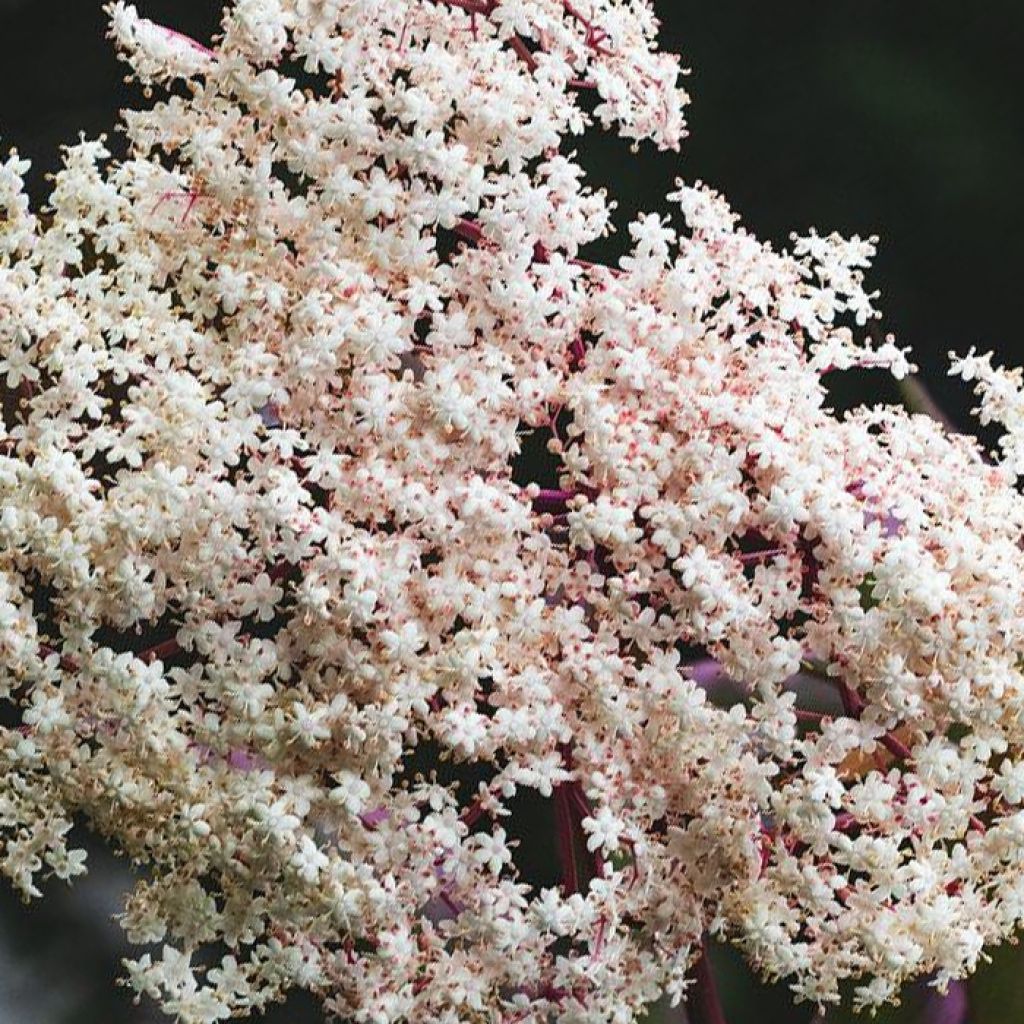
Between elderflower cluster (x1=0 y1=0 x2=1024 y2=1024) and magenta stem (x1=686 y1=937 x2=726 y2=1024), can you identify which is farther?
magenta stem (x1=686 y1=937 x2=726 y2=1024)

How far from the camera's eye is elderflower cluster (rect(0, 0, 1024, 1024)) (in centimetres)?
87

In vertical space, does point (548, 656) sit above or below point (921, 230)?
below

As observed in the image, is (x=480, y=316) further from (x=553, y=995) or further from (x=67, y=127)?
(x=67, y=127)

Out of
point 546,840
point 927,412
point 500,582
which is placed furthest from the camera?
point 546,840

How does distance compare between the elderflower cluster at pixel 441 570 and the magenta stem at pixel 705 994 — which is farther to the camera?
the magenta stem at pixel 705 994

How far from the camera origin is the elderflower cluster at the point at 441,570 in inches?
34.1

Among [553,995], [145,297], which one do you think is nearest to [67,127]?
[145,297]

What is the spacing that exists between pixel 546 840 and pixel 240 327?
0.67 meters

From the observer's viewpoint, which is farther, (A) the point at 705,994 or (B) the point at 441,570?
(A) the point at 705,994

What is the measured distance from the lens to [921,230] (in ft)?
5.03

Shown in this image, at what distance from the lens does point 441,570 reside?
0.88 metres

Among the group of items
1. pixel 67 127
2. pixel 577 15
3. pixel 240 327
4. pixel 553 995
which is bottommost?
pixel 553 995

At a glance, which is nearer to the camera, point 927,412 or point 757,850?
point 757,850

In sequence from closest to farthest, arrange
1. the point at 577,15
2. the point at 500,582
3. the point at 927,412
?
the point at 500,582 < the point at 577,15 < the point at 927,412
